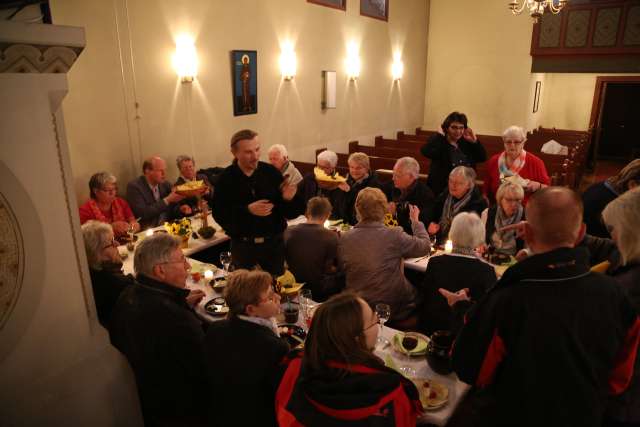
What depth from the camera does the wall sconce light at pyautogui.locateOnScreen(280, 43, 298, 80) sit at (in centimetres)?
713

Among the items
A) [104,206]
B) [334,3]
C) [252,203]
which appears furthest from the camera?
[334,3]

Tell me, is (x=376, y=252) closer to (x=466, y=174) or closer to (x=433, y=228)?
(x=433, y=228)

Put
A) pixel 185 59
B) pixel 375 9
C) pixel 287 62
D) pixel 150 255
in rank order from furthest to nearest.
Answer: pixel 375 9 → pixel 287 62 → pixel 185 59 → pixel 150 255

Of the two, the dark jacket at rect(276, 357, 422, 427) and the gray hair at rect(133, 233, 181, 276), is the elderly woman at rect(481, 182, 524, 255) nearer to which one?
the dark jacket at rect(276, 357, 422, 427)

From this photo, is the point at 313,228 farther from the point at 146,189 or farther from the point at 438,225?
the point at 146,189

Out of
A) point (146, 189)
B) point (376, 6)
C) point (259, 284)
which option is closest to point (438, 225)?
point (259, 284)

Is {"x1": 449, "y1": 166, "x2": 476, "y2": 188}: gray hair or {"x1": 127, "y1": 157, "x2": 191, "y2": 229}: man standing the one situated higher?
{"x1": 449, "y1": 166, "x2": 476, "y2": 188}: gray hair

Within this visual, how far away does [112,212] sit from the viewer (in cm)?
455

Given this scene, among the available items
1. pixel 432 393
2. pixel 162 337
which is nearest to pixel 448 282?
pixel 432 393

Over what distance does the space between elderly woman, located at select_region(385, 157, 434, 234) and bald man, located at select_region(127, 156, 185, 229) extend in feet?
7.34

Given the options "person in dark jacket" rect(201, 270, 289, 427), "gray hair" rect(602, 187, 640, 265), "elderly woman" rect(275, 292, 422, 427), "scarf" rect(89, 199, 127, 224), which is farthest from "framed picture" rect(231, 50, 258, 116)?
"gray hair" rect(602, 187, 640, 265)

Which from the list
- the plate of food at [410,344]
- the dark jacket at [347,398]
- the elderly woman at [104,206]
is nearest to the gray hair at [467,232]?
the plate of food at [410,344]

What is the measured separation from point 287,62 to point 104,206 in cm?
393

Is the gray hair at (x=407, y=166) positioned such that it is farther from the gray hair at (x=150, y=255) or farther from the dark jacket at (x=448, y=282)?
the gray hair at (x=150, y=255)
